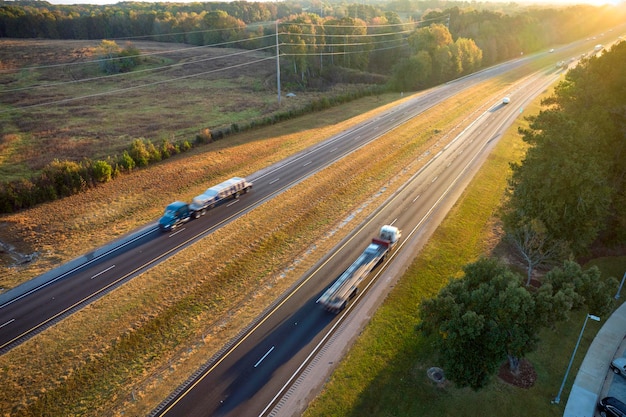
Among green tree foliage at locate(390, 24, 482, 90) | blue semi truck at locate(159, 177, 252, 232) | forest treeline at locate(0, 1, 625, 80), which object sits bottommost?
blue semi truck at locate(159, 177, 252, 232)

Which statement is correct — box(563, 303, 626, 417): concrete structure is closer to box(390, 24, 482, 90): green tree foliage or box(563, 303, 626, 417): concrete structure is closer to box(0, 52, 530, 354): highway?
box(0, 52, 530, 354): highway

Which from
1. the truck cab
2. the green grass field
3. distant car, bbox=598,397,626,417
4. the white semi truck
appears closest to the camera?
distant car, bbox=598,397,626,417

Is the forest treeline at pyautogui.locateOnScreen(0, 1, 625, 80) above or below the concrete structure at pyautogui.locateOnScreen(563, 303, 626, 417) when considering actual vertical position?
above

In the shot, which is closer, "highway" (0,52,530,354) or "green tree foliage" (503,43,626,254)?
"highway" (0,52,530,354)

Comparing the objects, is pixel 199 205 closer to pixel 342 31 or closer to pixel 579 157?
pixel 579 157

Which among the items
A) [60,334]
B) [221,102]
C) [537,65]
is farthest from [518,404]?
[537,65]

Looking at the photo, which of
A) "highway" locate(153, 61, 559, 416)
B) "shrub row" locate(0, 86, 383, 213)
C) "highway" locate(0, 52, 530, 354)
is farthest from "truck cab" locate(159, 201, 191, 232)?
"highway" locate(153, 61, 559, 416)

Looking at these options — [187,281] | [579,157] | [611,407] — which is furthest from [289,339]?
[579,157]
